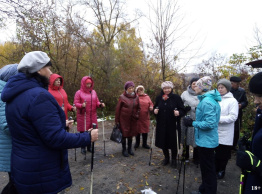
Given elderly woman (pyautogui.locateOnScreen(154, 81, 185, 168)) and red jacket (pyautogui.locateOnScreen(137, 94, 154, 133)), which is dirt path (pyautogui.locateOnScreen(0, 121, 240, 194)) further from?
red jacket (pyautogui.locateOnScreen(137, 94, 154, 133))

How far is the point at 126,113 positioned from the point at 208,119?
255cm

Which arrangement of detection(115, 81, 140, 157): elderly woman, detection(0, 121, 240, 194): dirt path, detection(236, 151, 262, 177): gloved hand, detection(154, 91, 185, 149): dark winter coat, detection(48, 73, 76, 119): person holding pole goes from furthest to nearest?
detection(115, 81, 140, 157): elderly woman < detection(48, 73, 76, 119): person holding pole < detection(154, 91, 185, 149): dark winter coat < detection(0, 121, 240, 194): dirt path < detection(236, 151, 262, 177): gloved hand

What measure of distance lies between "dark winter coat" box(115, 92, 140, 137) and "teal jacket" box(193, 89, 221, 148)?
7.46 feet

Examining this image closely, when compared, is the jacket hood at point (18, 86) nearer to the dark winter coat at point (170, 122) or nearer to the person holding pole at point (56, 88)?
the person holding pole at point (56, 88)

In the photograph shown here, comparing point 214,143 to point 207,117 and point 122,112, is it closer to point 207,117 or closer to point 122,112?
point 207,117

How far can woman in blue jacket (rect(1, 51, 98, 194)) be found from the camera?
1611 mm

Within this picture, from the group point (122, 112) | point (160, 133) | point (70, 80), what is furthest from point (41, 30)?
point (160, 133)

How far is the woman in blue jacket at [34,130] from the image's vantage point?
161 cm

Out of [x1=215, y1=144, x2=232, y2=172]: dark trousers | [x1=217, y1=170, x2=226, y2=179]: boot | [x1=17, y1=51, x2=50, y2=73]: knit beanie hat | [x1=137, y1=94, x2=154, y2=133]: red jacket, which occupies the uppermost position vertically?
[x1=17, y1=51, x2=50, y2=73]: knit beanie hat

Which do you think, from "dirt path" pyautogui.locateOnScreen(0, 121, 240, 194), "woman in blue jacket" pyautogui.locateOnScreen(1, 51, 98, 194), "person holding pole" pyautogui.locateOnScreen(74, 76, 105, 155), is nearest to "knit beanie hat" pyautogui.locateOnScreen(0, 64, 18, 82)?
"woman in blue jacket" pyautogui.locateOnScreen(1, 51, 98, 194)

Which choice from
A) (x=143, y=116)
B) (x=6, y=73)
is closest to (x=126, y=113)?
(x=143, y=116)

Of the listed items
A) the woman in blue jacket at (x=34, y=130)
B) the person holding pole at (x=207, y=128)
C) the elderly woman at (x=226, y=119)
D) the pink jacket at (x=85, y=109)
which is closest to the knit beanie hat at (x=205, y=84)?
the person holding pole at (x=207, y=128)

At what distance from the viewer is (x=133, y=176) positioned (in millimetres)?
4035

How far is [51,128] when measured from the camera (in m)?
1.62
